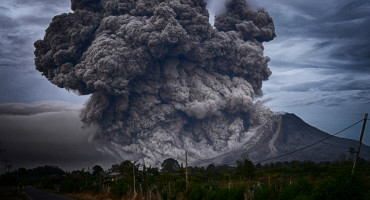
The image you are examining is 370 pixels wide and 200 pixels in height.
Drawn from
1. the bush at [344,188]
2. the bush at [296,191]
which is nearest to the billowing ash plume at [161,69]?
the bush at [296,191]

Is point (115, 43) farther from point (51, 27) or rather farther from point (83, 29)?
point (51, 27)

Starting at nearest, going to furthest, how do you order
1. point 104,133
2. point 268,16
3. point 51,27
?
point 51,27
point 104,133
point 268,16

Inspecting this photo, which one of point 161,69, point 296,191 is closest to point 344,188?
point 296,191

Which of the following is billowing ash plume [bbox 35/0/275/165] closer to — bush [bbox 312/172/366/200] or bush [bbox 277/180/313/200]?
bush [bbox 277/180/313/200]

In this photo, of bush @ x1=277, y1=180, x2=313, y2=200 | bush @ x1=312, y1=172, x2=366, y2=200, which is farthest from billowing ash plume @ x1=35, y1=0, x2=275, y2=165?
bush @ x1=312, y1=172, x2=366, y2=200

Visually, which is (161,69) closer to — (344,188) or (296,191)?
(296,191)

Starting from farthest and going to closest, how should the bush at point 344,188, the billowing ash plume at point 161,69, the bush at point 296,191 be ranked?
the billowing ash plume at point 161,69
the bush at point 296,191
the bush at point 344,188

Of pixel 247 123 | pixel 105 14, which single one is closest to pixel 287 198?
pixel 105 14

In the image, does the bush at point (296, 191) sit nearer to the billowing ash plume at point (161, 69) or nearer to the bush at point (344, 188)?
the bush at point (344, 188)
